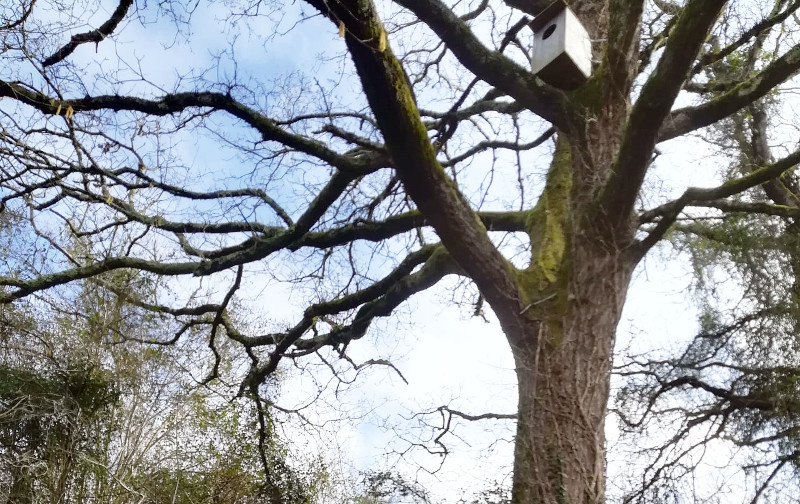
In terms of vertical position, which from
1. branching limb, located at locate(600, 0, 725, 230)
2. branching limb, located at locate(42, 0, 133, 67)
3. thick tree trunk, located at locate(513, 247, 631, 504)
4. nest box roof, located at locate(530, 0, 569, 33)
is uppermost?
nest box roof, located at locate(530, 0, 569, 33)

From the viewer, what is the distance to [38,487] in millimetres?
7234

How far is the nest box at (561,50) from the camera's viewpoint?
133 inches

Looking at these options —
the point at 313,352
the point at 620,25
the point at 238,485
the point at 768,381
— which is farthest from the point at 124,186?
the point at 238,485

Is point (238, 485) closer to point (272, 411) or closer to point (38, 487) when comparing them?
point (272, 411)

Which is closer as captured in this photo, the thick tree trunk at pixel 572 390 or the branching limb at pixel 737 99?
the thick tree trunk at pixel 572 390

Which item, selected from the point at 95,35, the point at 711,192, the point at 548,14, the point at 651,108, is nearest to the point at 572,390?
the point at 711,192

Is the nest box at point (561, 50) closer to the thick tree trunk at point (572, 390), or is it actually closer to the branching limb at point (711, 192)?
the branching limb at point (711, 192)

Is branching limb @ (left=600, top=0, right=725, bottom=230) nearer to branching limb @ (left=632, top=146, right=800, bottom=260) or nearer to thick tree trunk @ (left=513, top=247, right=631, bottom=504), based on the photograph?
branching limb @ (left=632, top=146, right=800, bottom=260)

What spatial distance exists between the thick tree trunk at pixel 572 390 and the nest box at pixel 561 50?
3.09 ft

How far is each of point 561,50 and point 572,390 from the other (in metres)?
1.70

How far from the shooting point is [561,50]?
132 inches

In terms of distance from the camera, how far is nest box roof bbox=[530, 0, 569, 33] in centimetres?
352

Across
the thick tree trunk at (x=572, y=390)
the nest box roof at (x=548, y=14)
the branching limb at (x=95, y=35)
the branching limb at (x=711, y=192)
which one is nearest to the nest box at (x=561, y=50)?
the nest box roof at (x=548, y=14)

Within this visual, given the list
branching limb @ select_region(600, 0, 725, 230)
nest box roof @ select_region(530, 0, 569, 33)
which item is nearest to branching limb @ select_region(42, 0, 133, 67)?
nest box roof @ select_region(530, 0, 569, 33)
